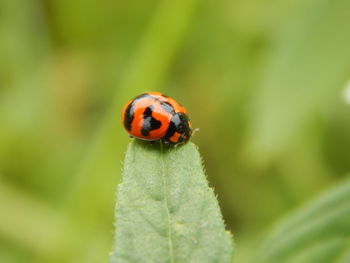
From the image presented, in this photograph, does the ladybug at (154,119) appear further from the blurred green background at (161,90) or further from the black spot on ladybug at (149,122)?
the blurred green background at (161,90)

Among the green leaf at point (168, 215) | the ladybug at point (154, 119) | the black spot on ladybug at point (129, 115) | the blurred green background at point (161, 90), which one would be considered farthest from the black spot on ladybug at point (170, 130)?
→ the blurred green background at point (161, 90)

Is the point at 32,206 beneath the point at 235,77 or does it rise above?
beneath

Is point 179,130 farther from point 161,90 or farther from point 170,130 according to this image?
point 161,90

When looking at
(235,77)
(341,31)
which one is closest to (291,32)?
(341,31)

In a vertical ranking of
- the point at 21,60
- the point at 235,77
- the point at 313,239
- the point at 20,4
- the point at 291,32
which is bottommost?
the point at 313,239

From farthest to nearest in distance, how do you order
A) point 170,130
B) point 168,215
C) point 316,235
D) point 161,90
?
point 161,90, point 170,130, point 316,235, point 168,215

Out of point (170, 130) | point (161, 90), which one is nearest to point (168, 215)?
point (170, 130)

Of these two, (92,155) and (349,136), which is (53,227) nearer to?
(92,155)
